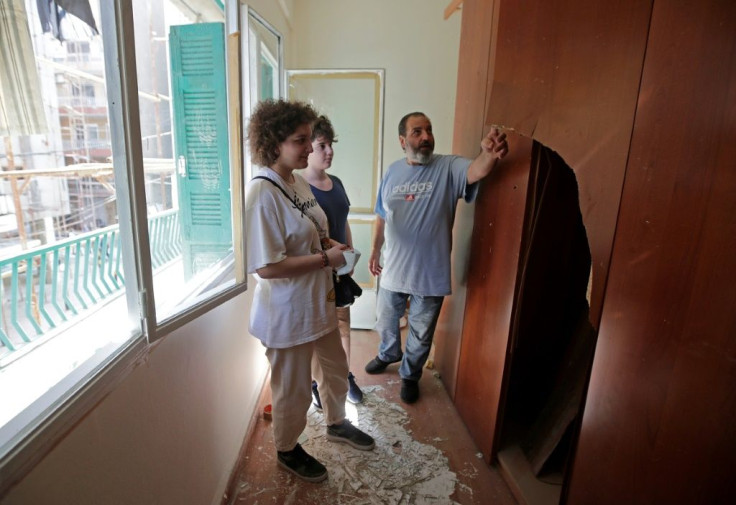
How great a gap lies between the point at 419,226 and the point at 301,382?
35.7 inches

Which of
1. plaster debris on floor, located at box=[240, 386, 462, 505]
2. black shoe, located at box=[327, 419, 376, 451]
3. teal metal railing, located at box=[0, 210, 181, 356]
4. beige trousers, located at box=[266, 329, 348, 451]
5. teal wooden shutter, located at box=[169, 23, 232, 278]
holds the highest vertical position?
teal wooden shutter, located at box=[169, 23, 232, 278]

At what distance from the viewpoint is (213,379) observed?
139cm

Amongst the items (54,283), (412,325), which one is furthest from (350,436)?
(54,283)

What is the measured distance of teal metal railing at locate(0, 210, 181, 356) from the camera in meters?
1.09

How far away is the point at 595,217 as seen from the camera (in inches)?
41.3

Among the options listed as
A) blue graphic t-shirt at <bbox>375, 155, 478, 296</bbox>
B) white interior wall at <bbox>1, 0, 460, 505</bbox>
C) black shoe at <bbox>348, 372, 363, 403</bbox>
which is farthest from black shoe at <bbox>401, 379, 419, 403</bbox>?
white interior wall at <bbox>1, 0, 460, 505</bbox>

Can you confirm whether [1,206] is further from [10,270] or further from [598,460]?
[598,460]

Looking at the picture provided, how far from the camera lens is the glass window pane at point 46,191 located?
28.1 inches

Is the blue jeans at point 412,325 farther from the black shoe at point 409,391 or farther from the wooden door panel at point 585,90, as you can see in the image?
the wooden door panel at point 585,90

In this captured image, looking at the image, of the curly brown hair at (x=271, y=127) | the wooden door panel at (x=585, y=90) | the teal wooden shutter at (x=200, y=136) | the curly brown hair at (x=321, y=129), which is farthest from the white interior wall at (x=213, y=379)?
the wooden door panel at (x=585, y=90)

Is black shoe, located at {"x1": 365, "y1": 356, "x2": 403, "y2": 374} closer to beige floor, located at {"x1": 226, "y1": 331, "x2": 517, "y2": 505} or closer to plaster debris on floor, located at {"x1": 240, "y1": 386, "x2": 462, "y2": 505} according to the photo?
beige floor, located at {"x1": 226, "y1": 331, "x2": 517, "y2": 505}

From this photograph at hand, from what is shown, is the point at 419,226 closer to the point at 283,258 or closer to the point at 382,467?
the point at 283,258

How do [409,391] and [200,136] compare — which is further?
[409,391]

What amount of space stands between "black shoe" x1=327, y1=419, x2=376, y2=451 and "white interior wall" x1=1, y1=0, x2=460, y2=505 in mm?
388
